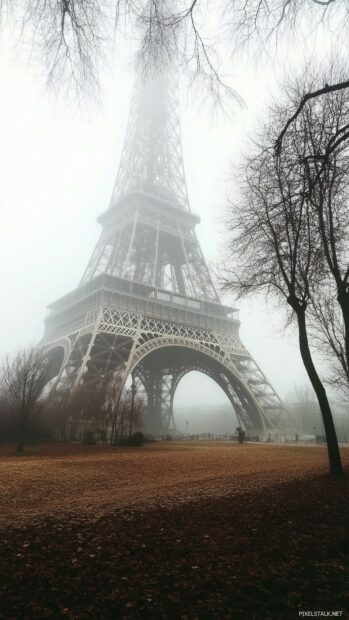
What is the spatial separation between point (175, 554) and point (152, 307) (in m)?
36.7

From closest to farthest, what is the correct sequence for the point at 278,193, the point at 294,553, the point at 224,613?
the point at 224,613, the point at 294,553, the point at 278,193

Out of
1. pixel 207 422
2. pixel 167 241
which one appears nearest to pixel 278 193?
pixel 167 241

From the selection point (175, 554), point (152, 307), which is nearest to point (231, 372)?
point (152, 307)

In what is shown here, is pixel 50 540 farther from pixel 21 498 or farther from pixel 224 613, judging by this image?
pixel 21 498

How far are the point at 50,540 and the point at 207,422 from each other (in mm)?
118627

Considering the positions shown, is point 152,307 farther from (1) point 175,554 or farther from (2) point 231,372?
(1) point 175,554

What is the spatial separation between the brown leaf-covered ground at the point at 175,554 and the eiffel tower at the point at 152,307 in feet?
81.8

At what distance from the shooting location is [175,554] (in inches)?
162

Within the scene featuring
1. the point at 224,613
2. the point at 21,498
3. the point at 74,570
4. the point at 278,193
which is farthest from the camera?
the point at 278,193

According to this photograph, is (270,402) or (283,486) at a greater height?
(270,402)

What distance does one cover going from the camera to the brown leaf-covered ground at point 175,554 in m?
3.17

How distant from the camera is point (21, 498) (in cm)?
724

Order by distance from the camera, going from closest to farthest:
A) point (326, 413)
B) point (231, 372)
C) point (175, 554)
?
point (175, 554), point (326, 413), point (231, 372)

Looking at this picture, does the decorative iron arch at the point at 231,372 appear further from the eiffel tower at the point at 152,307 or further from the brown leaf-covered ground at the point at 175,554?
the brown leaf-covered ground at the point at 175,554
